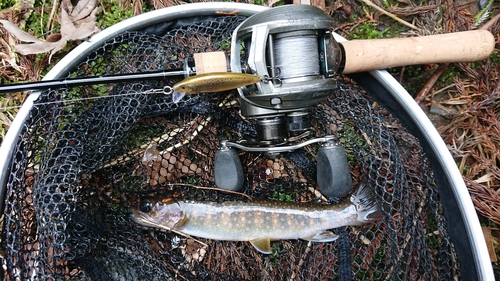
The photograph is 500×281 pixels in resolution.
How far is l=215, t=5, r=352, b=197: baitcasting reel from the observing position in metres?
1.28

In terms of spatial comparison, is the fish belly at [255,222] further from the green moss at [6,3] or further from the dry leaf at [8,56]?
the green moss at [6,3]

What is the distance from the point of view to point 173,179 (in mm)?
1792

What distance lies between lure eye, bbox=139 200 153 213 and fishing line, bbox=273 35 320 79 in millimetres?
838

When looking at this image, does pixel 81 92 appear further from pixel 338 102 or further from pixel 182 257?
pixel 338 102

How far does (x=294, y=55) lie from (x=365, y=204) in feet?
2.50

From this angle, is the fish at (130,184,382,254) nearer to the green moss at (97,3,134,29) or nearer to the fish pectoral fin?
the fish pectoral fin

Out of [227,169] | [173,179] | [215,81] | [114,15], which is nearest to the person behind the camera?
[215,81]

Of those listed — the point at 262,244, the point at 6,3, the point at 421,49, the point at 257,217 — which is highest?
the point at 6,3

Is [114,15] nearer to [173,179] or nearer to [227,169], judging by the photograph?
[173,179]

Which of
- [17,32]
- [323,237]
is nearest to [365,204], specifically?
[323,237]

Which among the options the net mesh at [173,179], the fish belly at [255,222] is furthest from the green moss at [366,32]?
the fish belly at [255,222]

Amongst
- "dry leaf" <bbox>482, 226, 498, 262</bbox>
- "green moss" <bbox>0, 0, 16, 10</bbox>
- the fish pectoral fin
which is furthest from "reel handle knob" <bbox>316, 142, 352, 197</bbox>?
"green moss" <bbox>0, 0, 16, 10</bbox>

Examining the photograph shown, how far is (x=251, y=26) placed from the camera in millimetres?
1287

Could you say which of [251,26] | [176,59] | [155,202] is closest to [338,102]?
[251,26]
